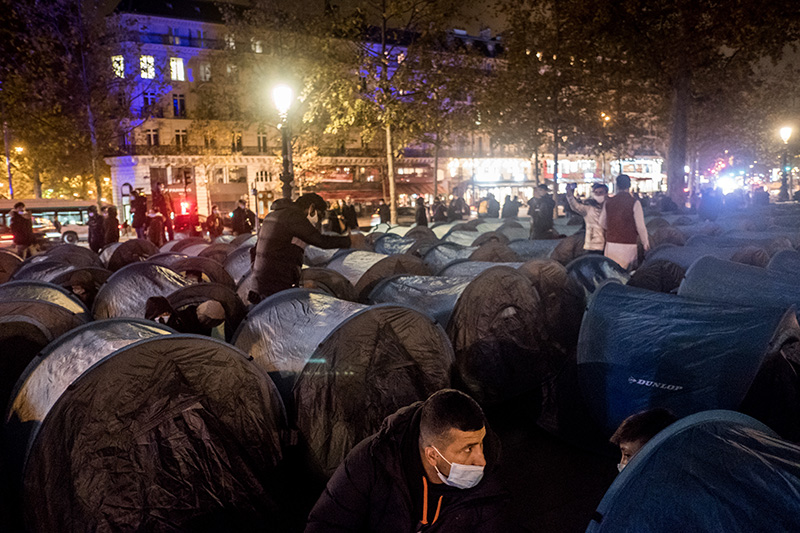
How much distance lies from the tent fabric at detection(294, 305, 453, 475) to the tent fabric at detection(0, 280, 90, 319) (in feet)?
12.9

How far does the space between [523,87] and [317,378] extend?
26.0m

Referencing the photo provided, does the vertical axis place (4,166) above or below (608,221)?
above

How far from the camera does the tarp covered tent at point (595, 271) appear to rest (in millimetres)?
8883

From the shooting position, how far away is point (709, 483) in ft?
8.34

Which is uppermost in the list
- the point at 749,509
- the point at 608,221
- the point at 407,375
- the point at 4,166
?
the point at 4,166

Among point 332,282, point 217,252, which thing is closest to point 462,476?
point 332,282

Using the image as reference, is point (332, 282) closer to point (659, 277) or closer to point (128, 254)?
point (659, 277)

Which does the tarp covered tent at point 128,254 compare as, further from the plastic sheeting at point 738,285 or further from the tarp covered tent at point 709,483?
the tarp covered tent at point 709,483

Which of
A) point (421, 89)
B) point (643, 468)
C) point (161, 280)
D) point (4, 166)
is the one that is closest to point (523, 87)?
point (421, 89)

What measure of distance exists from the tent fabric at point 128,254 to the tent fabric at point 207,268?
3111mm

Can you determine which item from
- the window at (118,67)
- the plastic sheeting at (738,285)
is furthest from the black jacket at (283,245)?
the window at (118,67)

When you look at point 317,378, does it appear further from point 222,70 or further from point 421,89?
point 222,70

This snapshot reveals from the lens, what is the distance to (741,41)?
70.4ft

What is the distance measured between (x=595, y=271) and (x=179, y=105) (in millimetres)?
46942
